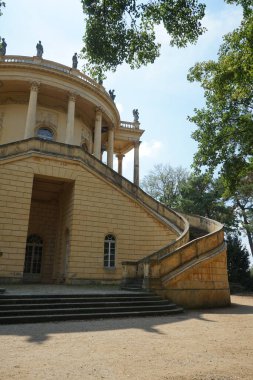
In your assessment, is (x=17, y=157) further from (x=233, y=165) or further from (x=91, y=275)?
(x=233, y=165)

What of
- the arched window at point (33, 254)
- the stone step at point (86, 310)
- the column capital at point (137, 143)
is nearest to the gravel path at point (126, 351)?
the stone step at point (86, 310)

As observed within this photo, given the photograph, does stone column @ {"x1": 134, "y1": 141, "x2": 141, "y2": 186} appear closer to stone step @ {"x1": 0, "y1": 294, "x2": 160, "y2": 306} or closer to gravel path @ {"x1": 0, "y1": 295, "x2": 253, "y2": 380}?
stone step @ {"x1": 0, "y1": 294, "x2": 160, "y2": 306}

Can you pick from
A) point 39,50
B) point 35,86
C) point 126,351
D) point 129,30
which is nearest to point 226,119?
point 129,30

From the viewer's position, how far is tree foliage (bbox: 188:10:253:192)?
13.6m

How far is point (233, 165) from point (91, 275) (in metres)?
9.11

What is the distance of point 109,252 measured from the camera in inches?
703

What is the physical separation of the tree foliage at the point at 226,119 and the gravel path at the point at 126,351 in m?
8.47

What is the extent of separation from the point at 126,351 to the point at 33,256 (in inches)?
628

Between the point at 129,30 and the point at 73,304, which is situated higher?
the point at 129,30

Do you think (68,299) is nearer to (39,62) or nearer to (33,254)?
(33,254)

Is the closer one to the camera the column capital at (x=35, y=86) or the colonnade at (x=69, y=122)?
the colonnade at (x=69, y=122)

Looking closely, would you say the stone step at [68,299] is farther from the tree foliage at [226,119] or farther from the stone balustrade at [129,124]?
the stone balustrade at [129,124]

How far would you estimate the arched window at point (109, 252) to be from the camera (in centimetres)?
1775

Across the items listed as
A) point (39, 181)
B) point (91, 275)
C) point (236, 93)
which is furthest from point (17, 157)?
point (236, 93)
